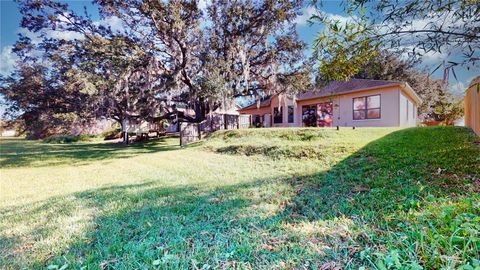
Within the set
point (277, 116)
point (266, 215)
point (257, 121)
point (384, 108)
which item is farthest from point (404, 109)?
point (266, 215)

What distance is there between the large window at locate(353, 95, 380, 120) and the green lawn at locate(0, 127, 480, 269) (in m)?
7.07

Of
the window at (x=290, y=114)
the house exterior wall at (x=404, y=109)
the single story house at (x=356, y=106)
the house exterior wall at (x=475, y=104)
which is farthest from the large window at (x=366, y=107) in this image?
the house exterior wall at (x=475, y=104)

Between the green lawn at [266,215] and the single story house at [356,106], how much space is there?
5.79m

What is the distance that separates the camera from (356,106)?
502 inches

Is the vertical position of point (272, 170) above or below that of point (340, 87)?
below

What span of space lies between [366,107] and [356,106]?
546 mm

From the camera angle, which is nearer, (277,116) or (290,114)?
(290,114)

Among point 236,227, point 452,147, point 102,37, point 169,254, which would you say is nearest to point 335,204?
point 236,227

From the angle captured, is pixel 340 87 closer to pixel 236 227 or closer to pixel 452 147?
pixel 452 147

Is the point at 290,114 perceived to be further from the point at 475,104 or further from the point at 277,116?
the point at 475,104

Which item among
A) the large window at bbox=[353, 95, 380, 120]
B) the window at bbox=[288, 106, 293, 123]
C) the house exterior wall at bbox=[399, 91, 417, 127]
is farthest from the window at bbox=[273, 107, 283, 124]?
the house exterior wall at bbox=[399, 91, 417, 127]

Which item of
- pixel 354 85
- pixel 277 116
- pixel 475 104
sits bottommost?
pixel 475 104

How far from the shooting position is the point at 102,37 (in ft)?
34.3

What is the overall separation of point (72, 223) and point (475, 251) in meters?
3.63
